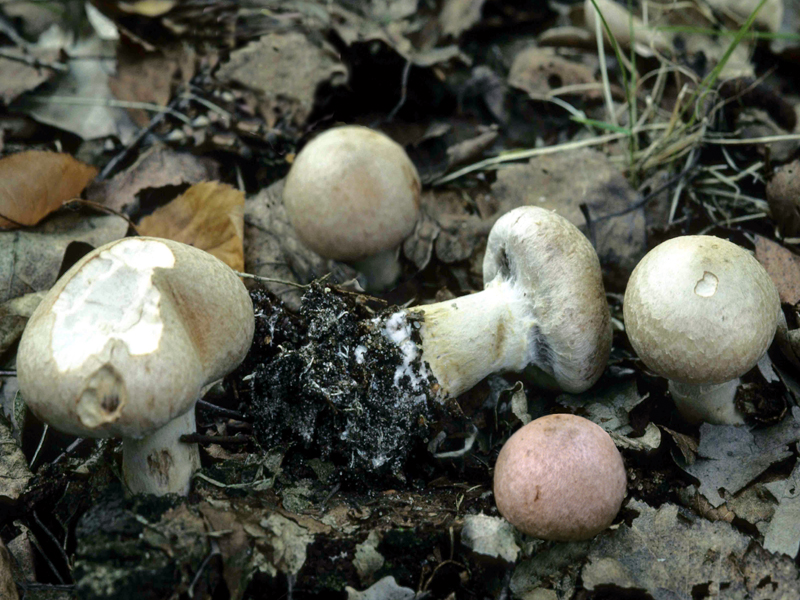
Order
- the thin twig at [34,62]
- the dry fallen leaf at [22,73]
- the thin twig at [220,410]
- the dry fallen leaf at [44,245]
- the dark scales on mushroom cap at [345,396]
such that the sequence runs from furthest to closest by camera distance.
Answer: the thin twig at [34,62]
the dry fallen leaf at [22,73]
the dry fallen leaf at [44,245]
the thin twig at [220,410]
the dark scales on mushroom cap at [345,396]

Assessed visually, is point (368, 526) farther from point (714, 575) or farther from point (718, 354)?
point (718, 354)

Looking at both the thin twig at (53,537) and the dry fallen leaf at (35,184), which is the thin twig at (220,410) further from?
the dry fallen leaf at (35,184)

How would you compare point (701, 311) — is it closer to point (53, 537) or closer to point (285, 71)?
point (53, 537)

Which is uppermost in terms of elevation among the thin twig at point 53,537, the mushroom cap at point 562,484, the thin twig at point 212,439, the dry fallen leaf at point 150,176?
the mushroom cap at point 562,484

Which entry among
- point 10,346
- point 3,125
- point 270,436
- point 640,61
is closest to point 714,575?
point 270,436

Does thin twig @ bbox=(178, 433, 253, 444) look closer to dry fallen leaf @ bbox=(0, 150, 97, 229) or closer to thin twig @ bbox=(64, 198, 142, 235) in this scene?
thin twig @ bbox=(64, 198, 142, 235)

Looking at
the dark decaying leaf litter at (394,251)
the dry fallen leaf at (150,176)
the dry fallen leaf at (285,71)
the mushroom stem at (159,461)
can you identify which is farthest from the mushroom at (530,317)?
the dry fallen leaf at (285,71)
